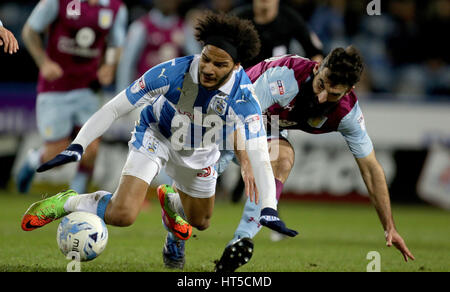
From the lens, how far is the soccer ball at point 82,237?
16.1ft

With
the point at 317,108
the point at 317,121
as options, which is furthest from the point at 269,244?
the point at 317,108

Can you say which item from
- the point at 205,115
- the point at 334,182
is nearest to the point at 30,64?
the point at 334,182

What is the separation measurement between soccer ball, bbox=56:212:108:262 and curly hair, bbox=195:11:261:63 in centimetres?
147

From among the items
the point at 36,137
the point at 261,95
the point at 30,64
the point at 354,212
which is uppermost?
the point at 261,95

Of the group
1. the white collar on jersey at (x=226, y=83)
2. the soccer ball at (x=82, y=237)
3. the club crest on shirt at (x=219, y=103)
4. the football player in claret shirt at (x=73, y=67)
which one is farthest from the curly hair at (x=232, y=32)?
the football player in claret shirt at (x=73, y=67)

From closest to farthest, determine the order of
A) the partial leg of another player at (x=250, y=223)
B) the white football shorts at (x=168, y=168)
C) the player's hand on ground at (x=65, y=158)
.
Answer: the player's hand on ground at (x=65, y=158) < the partial leg of another player at (x=250, y=223) < the white football shorts at (x=168, y=168)

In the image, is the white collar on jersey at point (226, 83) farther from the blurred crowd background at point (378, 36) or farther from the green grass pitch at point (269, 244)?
the blurred crowd background at point (378, 36)

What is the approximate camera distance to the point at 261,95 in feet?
18.1

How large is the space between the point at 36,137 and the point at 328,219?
453 centimetres

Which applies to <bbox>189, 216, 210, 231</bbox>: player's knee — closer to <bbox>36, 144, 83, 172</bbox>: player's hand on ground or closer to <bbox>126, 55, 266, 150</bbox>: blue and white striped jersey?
<bbox>126, 55, 266, 150</bbox>: blue and white striped jersey

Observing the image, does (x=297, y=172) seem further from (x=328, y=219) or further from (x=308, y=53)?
(x=308, y=53)

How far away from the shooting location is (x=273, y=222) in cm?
450

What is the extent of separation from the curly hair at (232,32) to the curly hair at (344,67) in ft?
1.84
